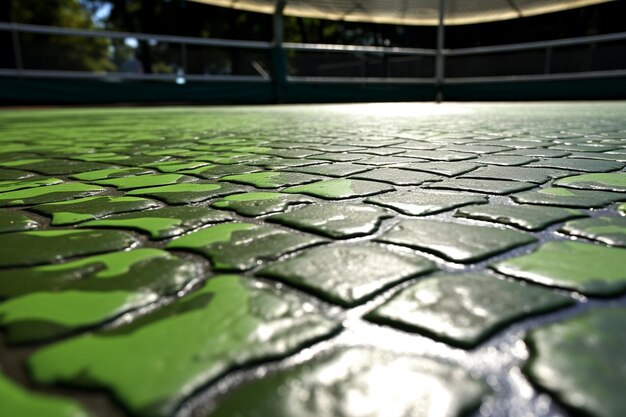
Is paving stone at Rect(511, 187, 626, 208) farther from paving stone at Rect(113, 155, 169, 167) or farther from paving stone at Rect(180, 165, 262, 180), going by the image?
paving stone at Rect(113, 155, 169, 167)

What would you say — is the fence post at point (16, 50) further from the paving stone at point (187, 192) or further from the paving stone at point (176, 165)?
the paving stone at point (187, 192)

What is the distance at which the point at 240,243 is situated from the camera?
1.39 m

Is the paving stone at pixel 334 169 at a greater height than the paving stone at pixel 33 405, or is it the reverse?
the paving stone at pixel 334 169

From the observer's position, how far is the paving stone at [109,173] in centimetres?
267

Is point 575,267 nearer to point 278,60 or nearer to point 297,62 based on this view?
point 278,60

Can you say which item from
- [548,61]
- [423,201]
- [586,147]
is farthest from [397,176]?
[548,61]

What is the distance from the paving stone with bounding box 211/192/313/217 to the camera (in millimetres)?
1786

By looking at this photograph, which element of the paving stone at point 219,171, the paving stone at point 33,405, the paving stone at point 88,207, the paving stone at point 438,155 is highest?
the paving stone at point 438,155

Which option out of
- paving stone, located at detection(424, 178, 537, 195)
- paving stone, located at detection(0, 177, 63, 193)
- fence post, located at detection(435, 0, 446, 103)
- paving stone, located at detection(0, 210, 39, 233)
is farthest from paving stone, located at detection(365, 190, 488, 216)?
fence post, located at detection(435, 0, 446, 103)

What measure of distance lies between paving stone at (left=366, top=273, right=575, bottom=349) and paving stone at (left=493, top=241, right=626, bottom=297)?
0.07 m

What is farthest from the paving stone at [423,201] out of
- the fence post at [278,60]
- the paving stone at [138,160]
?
the fence post at [278,60]

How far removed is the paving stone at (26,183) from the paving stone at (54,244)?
38.2 inches

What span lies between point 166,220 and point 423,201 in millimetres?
956

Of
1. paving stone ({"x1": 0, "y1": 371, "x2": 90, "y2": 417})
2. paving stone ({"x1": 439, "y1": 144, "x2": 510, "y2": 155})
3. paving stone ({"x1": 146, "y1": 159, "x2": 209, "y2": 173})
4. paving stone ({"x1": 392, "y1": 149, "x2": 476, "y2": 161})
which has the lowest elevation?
paving stone ({"x1": 0, "y1": 371, "x2": 90, "y2": 417})
